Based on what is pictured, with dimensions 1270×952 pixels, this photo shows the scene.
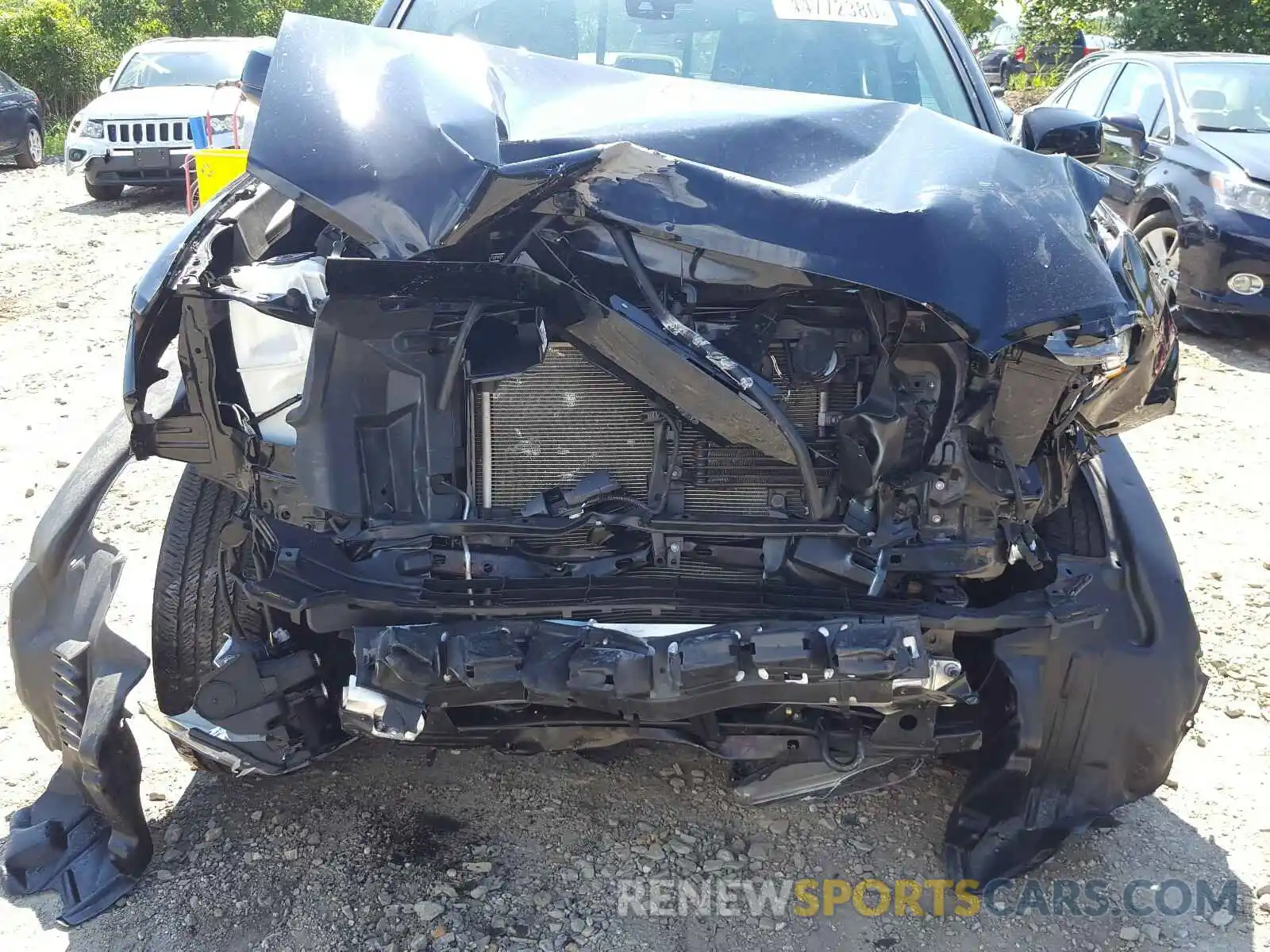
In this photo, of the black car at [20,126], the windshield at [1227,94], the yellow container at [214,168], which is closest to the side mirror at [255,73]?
the yellow container at [214,168]

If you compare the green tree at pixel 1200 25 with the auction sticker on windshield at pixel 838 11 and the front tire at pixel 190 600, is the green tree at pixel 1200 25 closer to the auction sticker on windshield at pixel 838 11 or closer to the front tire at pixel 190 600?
the auction sticker on windshield at pixel 838 11

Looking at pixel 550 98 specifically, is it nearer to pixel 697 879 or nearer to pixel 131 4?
pixel 697 879

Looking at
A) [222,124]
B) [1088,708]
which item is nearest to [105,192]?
[222,124]

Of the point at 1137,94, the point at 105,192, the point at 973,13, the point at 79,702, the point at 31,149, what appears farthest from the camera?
the point at 973,13

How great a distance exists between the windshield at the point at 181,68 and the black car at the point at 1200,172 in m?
8.66

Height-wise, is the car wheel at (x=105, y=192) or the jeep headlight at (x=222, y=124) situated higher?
the jeep headlight at (x=222, y=124)

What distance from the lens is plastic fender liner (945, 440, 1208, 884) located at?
2293 millimetres

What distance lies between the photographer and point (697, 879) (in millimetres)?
2477

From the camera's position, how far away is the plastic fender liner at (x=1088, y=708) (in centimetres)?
229

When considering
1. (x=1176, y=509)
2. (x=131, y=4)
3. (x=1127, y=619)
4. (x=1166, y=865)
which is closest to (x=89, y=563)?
(x=1127, y=619)

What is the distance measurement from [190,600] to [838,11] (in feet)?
8.57

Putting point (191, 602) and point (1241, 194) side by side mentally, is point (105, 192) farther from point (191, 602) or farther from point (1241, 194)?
point (1241, 194)

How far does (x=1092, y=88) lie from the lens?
8219 millimetres

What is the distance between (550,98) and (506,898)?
1801mm
